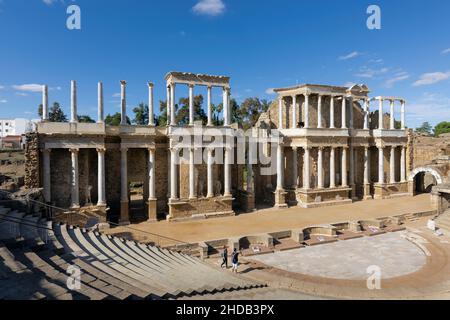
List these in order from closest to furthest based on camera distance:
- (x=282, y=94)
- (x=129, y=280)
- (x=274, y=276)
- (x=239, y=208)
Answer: (x=129, y=280), (x=274, y=276), (x=239, y=208), (x=282, y=94)

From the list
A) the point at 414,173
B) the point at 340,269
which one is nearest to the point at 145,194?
the point at 340,269

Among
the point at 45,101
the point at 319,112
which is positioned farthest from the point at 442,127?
the point at 45,101

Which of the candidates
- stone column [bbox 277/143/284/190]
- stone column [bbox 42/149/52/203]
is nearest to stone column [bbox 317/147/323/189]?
stone column [bbox 277/143/284/190]

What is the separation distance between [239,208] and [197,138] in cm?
846

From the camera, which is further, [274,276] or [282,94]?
[282,94]

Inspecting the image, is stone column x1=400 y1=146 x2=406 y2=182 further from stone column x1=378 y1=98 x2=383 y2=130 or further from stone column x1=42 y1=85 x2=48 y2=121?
stone column x1=42 y1=85 x2=48 y2=121

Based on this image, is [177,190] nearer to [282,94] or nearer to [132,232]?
[132,232]

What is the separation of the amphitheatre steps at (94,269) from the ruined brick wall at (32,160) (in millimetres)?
5338

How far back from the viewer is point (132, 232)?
18.5 meters

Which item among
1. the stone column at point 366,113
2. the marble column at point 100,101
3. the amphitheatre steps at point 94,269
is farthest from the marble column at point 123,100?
the stone column at point 366,113

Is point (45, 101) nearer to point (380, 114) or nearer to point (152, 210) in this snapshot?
point (152, 210)

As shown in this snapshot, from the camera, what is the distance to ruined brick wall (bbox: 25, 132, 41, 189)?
18516mm

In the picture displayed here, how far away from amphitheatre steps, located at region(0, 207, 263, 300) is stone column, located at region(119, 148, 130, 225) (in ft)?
21.6

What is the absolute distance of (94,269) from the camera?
9.29 m
